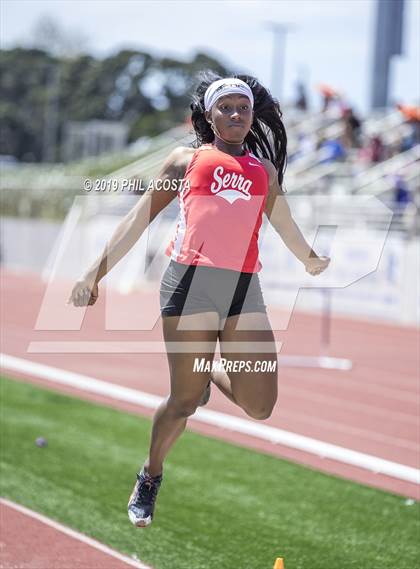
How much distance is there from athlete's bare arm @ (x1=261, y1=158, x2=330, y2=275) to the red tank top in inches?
7.3

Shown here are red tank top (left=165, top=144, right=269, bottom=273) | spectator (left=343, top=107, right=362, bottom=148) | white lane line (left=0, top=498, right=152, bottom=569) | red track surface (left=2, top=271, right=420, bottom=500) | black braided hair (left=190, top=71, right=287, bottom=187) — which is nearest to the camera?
red tank top (left=165, top=144, right=269, bottom=273)

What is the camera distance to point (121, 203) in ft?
69.9

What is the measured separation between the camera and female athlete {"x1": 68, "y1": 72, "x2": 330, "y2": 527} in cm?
397

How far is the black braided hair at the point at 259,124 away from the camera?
14.1 ft

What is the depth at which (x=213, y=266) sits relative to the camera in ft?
13.0

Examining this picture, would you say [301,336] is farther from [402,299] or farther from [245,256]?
[245,256]

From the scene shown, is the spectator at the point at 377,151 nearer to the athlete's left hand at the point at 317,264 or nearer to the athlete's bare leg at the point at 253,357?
the athlete's left hand at the point at 317,264

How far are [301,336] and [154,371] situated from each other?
13.4ft

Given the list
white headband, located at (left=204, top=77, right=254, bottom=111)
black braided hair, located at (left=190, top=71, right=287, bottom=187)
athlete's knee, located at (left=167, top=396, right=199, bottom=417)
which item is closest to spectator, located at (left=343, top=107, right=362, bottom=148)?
black braided hair, located at (left=190, top=71, right=287, bottom=187)

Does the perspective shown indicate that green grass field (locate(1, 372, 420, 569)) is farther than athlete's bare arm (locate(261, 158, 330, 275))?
Yes

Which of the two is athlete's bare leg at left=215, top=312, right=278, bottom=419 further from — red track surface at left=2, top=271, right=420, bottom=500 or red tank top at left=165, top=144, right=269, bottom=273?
red track surface at left=2, top=271, right=420, bottom=500

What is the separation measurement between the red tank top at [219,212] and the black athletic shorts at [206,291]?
4 centimetres
